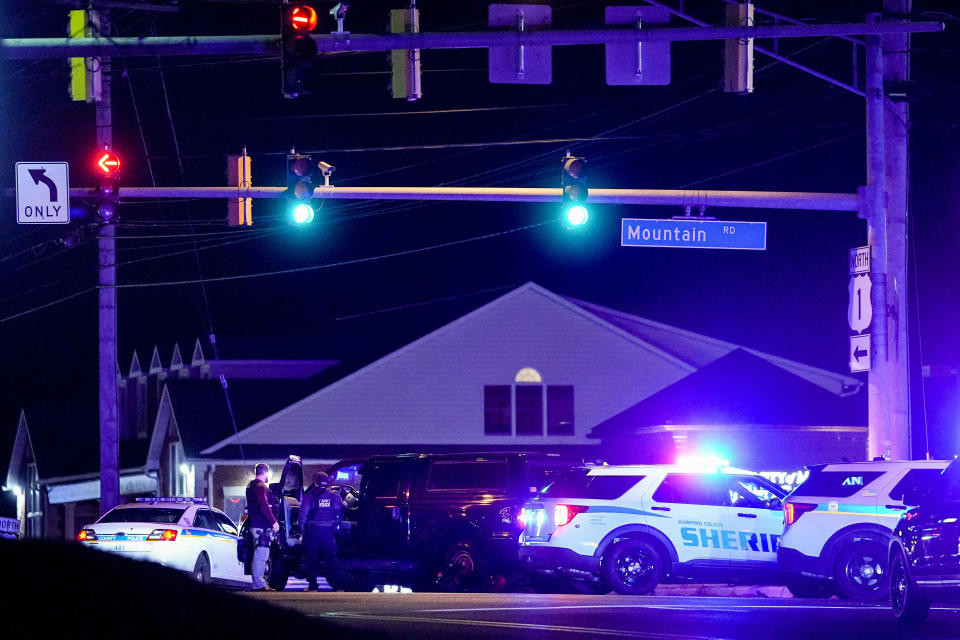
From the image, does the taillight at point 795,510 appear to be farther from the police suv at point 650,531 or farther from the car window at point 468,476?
the car window at point 468,476

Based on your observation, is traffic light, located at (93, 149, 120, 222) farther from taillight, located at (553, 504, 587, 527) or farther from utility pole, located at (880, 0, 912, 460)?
utility pole, located at (880, 0, 912, 460)

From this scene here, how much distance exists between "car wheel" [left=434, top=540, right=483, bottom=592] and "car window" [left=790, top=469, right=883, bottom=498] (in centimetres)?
470

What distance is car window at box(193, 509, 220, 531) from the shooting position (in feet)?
75.4

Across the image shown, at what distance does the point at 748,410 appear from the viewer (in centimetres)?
4088

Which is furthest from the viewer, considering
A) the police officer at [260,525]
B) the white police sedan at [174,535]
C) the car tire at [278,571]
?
the car tire at [278,571]

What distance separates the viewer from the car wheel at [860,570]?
18.3 meters

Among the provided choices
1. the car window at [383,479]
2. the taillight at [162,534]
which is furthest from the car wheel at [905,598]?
the taillight at [162,534]

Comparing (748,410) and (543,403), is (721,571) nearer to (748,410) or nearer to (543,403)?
(748,410)

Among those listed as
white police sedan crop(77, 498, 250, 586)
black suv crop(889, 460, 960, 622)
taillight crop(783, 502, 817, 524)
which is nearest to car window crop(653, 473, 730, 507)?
taillight crop(783, 502, 817, 524)

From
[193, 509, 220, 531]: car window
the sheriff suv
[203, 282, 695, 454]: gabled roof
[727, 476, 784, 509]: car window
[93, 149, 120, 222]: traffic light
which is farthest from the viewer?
[203, 282, 695, 454]: gabled roof

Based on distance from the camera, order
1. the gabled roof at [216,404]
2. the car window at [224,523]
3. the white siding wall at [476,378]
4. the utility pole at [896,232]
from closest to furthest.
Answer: the utility pole at [896,232]
the car window at [224,523]
the white siding wall at [476,378]
the gabled roof at [216,404]

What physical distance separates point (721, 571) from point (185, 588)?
1503 cm

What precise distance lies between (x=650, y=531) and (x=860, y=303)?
15.2 feet

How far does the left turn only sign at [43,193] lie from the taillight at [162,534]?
15.5ft
